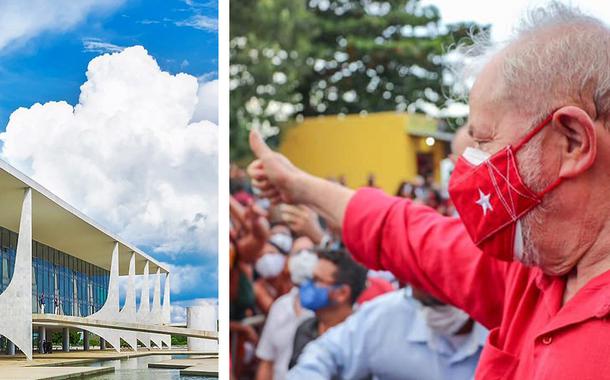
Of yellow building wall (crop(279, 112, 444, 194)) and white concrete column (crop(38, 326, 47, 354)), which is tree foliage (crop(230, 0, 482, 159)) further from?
white concrete column (crop(38, 326, 47, 354))

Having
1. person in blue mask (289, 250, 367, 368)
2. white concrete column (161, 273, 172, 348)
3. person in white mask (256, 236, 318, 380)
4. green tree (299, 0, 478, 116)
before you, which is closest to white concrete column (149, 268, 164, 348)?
white concrete column (161, 273, 172, 348)

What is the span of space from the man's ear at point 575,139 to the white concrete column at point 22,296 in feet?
3.23

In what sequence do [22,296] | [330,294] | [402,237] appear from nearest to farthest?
1. [22,296]
2. [402,237]
3. [330,294]

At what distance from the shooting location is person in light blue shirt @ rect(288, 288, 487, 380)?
10.4 ft

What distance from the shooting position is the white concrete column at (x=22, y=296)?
1.76 meters

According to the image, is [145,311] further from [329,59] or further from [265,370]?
[329,59]

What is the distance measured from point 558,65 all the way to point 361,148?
658cm

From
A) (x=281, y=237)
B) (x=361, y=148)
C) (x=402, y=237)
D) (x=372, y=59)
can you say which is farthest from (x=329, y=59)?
(x=402, y=237)

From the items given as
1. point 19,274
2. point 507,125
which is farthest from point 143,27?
point 507,125

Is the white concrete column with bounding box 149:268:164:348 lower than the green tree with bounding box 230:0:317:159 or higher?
lower

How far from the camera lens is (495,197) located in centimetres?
156

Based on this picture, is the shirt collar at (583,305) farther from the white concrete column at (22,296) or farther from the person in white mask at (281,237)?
the person in white mask at (281,237)

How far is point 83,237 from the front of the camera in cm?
179

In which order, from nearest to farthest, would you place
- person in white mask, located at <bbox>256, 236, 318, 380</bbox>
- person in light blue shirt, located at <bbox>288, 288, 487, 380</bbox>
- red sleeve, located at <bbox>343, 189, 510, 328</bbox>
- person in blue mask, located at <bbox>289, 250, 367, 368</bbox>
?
1. red sleeve, located at <bbox>343, 189, 510, 328</bbox>
2. person in light blue shirt, located at <bbox>288, 288, 487, 380</bbox>
3. person in blue mask, located at <bbox>289, 250, 367, 368</bbox>
4. person in white mask, located at <bbox>256, 236, 318, 380</bbox>
